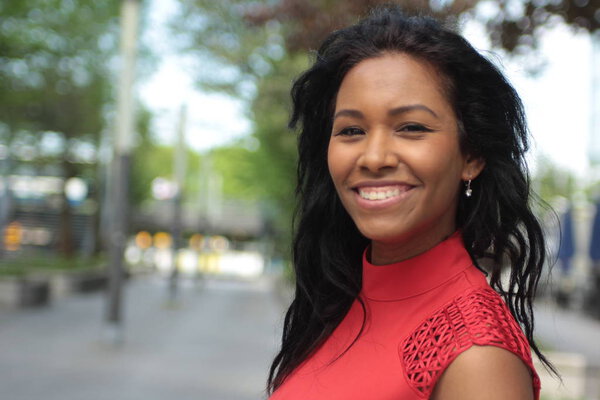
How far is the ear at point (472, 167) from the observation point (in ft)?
5.83

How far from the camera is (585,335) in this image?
19.8m

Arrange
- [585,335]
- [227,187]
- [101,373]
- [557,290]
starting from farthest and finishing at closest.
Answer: [227,187]
[557,290]
[585,335]
[101,373]

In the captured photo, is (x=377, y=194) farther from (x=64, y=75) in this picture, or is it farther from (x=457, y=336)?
(x=64, y=75)

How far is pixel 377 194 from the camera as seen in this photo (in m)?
1.69

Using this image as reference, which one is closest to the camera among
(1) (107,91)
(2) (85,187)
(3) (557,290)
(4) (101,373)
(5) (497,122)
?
(5) (497,122)

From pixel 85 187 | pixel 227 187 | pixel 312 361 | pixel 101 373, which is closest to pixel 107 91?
pixel 85 187

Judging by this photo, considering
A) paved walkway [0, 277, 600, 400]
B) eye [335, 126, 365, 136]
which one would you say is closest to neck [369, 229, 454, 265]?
eye [335, 126, 365, 136]

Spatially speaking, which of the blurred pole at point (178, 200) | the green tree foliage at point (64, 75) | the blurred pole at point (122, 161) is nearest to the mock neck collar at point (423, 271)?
the blurred pole at point (122, 161)

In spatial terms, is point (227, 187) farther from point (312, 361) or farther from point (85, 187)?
point (312, 361)

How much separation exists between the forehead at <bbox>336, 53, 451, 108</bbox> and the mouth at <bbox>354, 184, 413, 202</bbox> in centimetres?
16

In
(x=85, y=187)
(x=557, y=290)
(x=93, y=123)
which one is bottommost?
(x=557, y=290)

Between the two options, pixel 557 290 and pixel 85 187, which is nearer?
pixel 557 290

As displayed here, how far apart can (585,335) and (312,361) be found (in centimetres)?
1910

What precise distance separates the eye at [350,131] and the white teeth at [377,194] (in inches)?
4.5
